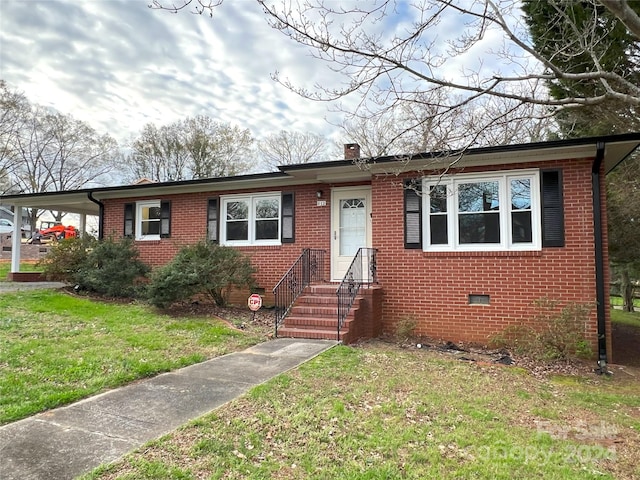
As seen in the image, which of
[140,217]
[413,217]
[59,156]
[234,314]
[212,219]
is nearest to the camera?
[413,217]

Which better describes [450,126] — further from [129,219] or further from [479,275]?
[129,219]

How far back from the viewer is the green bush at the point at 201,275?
29.3ft

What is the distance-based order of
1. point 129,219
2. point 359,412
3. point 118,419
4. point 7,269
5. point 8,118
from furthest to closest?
point 8,118 → point 7,269 → point 129,219 → point 359,412 → point 118,419

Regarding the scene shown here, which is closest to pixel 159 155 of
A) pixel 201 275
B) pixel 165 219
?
pixel 165 219

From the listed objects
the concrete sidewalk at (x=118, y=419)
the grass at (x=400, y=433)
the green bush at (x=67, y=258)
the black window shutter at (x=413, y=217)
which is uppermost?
the black window shutter at (x=413, y=217)

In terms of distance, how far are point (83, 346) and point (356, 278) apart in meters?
5.00

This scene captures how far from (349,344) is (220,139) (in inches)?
1040

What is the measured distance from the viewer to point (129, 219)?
1248 centimetres

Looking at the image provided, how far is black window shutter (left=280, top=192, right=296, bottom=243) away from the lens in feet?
33.4

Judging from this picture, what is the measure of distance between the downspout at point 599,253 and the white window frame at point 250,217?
6559mm

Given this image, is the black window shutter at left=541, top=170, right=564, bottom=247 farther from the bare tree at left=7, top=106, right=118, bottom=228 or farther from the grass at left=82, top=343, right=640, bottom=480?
the bare tree at left=7, top=106, right=118, bottom=228

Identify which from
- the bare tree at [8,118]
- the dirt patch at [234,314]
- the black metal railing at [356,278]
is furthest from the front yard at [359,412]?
the bare tree at [8,118]

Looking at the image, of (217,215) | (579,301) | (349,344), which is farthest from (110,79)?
(579,301)

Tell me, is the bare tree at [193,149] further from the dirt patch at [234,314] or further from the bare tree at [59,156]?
the dirt patch at [234,314]
